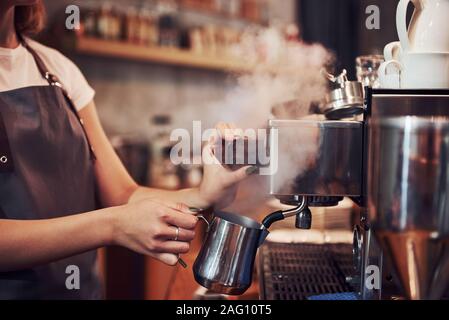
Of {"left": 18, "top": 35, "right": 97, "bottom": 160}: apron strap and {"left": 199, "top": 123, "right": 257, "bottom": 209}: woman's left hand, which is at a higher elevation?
{"left": 18, "top": 35, "right": 97, "bottom": 160}: apron strap

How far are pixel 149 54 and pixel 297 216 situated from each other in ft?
7.61

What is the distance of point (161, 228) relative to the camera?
0.93 metres

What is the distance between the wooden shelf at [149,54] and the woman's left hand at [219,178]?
4.47ft

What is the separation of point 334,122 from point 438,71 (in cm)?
18

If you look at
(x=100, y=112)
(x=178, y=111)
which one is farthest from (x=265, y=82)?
(x=178, y=111)

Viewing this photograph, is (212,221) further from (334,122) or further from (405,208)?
(405,208)

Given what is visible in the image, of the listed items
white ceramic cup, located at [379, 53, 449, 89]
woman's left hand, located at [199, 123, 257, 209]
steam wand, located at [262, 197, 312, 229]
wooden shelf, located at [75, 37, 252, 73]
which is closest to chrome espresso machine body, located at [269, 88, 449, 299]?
white ceramic cup, located at [379, 53, 449, 89]

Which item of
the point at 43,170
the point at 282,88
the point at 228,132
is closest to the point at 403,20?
the point at 228,132

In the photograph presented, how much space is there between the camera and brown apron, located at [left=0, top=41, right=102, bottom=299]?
115 centimetres

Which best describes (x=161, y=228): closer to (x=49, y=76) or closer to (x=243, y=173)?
(x=243, y=173)

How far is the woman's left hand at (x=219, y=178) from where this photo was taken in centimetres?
110

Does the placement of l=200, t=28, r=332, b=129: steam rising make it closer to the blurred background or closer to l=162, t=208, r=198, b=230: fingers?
l=162, t=208, r=198, b=230: fingers

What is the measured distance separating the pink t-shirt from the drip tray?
0.61 m

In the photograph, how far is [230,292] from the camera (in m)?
0.94
